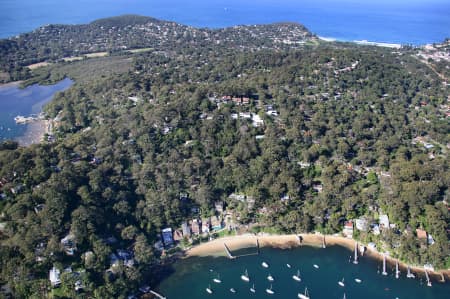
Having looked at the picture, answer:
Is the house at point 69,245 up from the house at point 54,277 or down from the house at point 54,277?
up

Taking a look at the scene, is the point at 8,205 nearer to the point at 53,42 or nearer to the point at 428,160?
the point at 428,160

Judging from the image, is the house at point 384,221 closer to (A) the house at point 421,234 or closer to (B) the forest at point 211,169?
(B) the forest at point 211,169

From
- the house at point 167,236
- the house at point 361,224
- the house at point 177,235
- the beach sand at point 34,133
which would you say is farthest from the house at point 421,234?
the beach sand at point 34,133

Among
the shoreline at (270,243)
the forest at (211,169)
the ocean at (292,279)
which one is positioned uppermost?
the forest at (211,169)

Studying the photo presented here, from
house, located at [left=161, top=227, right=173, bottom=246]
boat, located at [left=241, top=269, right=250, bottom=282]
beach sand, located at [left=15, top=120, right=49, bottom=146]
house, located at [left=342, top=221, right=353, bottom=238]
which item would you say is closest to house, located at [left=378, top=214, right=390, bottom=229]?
house, located at [left=342, top=221, right=353, bottom=238]

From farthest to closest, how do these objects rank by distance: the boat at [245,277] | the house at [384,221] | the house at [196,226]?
the house at [196,226]
the house at [384,221]
the boat at [245,277]

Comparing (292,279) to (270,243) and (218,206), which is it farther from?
(218,206)
